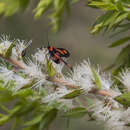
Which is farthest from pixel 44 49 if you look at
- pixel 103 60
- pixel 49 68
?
pixel 103 60

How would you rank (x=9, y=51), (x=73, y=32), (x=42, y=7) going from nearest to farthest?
(x=9, y=51), (x=42, y=7), (x=73, y=32)

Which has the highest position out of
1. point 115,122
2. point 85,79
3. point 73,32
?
point 73,32

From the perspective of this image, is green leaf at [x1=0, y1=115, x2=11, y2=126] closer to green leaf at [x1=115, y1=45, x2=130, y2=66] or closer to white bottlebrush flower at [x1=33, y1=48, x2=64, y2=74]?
white bottlebrush flower at [x1=33, y1=48, x2=64, y2=74]

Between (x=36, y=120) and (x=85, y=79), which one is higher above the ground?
(x=85, y=79)

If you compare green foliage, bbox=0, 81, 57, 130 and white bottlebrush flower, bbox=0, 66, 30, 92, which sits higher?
white bottlebrush flower, bbox=0, 66, 30, 92

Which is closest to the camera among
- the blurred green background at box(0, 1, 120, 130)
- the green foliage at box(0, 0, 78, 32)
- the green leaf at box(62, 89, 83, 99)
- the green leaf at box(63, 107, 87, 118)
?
the green leaf at box(62, 89, 83, 99)

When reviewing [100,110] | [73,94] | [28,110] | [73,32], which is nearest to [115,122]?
[100,110]

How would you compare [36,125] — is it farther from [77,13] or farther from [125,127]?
[77,13]

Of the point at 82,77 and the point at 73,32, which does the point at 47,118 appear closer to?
the point at 82,77

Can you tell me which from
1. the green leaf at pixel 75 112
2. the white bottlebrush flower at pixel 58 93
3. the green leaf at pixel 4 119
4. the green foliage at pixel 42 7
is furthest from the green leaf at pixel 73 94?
the green foliage at pixel 42 7

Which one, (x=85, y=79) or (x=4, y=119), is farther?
(x=4, y=119)

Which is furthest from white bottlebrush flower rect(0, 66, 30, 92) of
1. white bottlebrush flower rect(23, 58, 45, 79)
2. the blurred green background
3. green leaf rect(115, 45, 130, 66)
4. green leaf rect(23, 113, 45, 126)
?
the blurred green background
